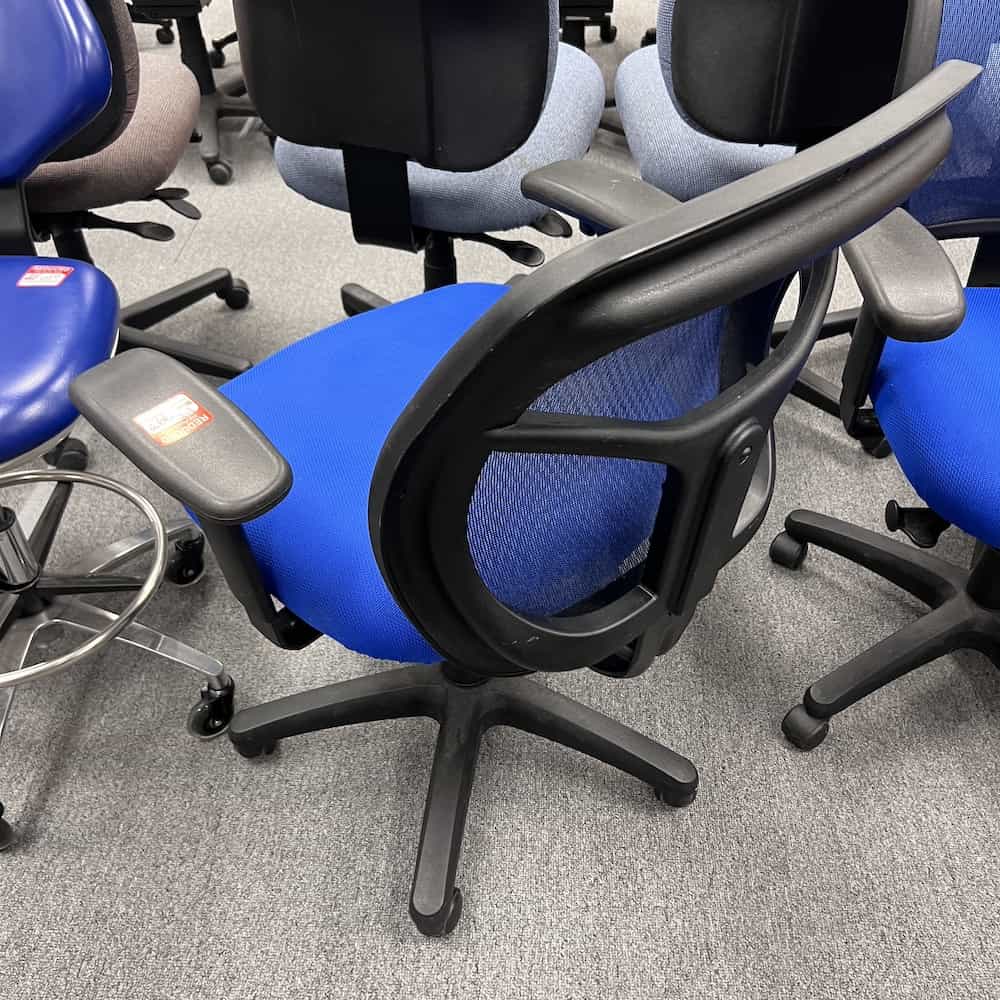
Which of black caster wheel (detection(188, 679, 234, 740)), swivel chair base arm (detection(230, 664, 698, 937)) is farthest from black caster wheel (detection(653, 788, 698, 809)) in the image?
black caster wheel (detection(188, 679, 234, 740))

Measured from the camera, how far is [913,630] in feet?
3.97

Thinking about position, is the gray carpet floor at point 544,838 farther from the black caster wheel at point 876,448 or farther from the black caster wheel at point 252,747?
the black caster wheel at point 876,448

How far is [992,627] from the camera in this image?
3.98 feet

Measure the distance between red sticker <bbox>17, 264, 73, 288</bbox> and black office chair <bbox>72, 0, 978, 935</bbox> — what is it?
1.04 ft

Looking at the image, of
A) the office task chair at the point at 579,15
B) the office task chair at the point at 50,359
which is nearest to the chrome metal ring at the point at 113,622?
the office task chair at the point at 50,359

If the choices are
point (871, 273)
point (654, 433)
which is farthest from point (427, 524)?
point (871, 273)

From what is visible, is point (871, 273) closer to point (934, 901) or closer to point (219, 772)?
point (934, 901)

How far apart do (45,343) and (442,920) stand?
82cm

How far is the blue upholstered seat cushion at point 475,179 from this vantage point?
1.25 m

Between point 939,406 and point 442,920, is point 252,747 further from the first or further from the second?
point 939,406

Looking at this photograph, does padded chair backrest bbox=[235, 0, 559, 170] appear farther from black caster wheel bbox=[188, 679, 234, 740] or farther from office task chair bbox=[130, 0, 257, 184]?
office task chair bbox=[130, 0, 257, 184]

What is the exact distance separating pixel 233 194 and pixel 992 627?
219cm

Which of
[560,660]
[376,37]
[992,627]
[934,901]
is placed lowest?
[934,901]

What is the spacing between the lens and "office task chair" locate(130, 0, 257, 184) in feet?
7.58
